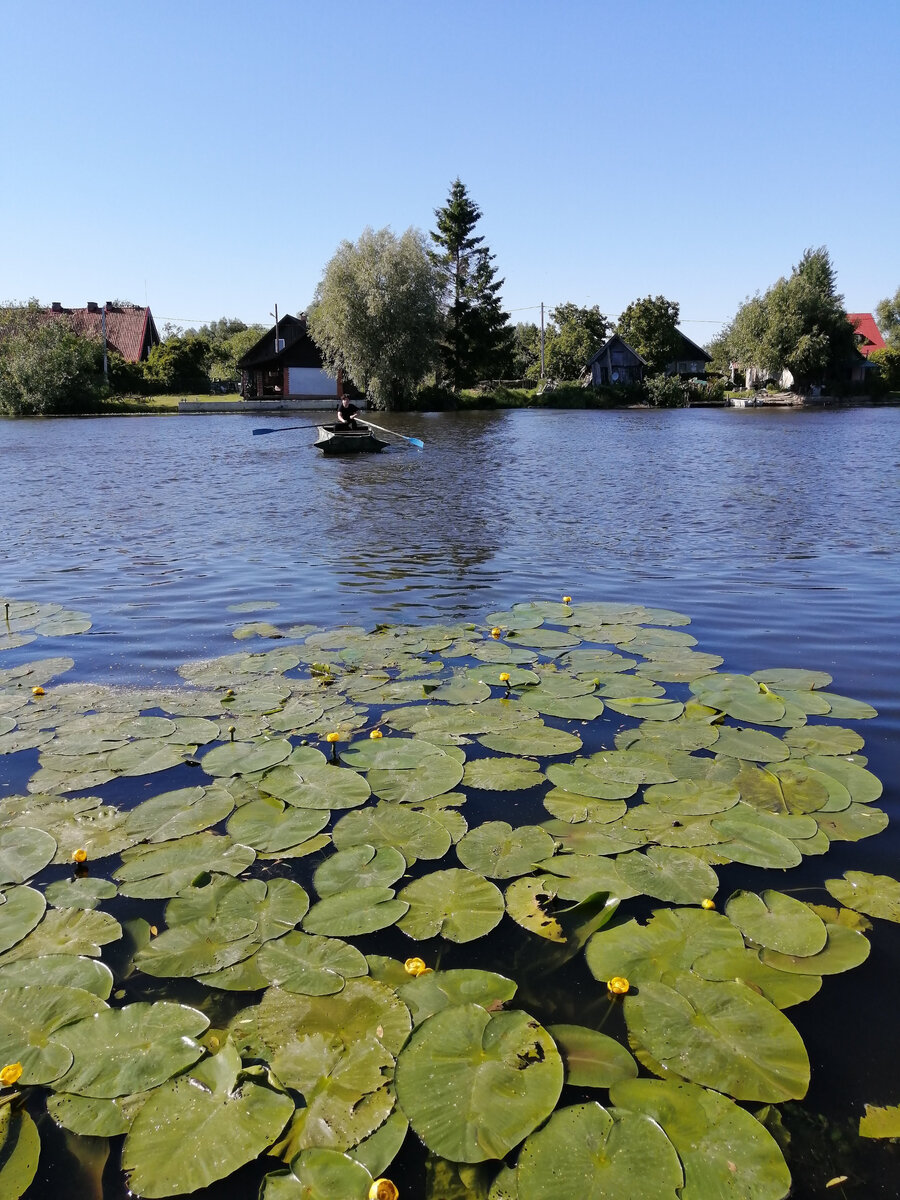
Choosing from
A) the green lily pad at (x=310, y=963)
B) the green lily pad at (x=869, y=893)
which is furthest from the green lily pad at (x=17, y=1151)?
the green lily pad at (x=869, y=893)

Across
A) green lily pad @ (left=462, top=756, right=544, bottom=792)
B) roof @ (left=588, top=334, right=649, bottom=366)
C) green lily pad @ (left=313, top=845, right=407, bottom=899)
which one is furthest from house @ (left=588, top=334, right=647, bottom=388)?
green lily pad @ (left=313, top=845, right=407, bottom=899)

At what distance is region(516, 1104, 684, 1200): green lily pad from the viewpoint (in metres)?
1.67

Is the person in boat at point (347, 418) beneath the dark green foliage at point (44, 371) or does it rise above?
beneath

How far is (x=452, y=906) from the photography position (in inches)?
104

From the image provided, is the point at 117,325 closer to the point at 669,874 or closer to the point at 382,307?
the point at 382,307

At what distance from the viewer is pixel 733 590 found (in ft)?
24.3

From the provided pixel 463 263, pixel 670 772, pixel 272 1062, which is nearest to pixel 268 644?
pixel 670 772

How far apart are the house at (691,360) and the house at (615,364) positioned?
804cm

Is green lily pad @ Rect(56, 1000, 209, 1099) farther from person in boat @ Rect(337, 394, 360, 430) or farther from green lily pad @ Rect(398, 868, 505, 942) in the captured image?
person in boat @ Rect(337, 394, 360, 430)

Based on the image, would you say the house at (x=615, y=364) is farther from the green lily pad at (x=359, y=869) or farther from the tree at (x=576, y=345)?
the green lily pad at (x=359, y=869)

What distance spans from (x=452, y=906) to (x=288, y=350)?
54112mm

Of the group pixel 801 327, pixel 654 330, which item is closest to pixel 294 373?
pixel 654 330

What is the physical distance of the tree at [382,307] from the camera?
133 ft

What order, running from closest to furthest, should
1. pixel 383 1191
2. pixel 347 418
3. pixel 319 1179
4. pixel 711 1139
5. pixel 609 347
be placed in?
pixel 383 1191 < pixel 319 1179 < pixel 711 1139 < pixel 347 418 < pixel 609 347
